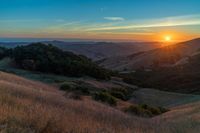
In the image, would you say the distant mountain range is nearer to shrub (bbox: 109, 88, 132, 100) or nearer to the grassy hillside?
the grassy hillside

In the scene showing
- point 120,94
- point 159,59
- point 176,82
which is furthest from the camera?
point 159,59

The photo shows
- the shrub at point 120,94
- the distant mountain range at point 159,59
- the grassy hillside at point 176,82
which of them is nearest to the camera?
the shrub at point 120,94

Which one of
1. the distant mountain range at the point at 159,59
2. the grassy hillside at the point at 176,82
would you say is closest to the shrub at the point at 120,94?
the grassy hillside at the point at 176,82

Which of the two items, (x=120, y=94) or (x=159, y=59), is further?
(x=159, y=59)

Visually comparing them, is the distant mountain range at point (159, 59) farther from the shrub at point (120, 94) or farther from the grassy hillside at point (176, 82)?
the shrub at point (120, 94)

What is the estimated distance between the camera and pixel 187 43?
7018 inches

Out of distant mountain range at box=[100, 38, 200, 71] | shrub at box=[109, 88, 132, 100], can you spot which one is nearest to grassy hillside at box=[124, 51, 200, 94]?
shrub at box=[109, 88, 132, 100]

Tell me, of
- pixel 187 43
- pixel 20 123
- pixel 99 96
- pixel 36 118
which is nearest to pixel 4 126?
pixel 20 123

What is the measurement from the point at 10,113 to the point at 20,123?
65cm

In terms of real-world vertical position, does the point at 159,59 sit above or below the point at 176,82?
below

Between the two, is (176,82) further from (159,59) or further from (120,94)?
(159,59)

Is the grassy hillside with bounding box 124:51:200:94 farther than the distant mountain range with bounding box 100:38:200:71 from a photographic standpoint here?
No

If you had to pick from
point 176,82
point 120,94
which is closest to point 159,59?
point 176,82

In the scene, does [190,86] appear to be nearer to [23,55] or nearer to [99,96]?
[23,55]
